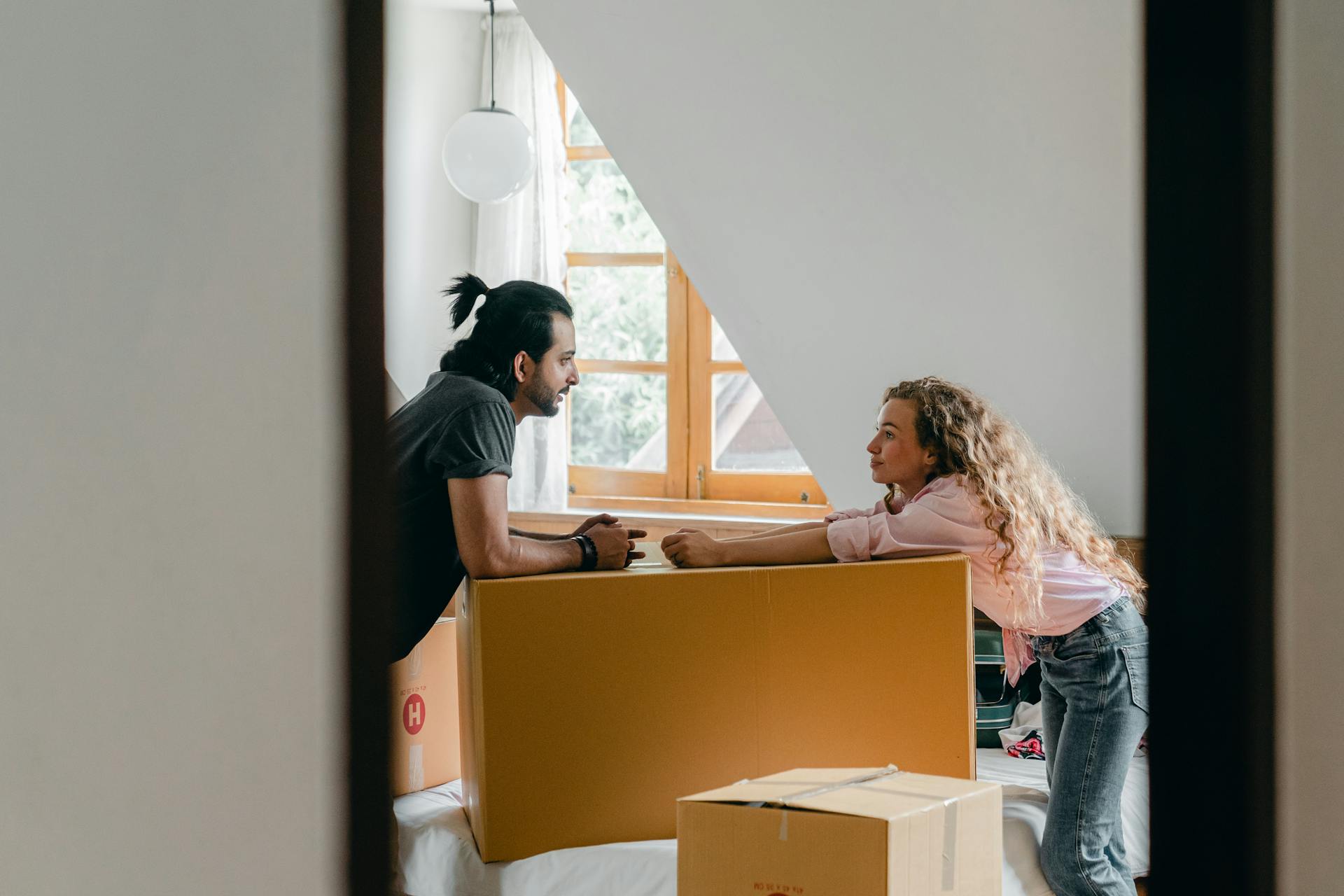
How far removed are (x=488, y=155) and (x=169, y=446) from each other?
2.14 meters

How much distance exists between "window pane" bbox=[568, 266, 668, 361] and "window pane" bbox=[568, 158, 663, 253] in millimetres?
82

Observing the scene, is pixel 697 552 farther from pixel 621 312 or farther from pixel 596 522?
pixel 621 312

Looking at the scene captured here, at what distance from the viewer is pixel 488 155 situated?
9.75 feet

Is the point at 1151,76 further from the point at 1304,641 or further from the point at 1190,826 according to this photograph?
the point at 1190,826

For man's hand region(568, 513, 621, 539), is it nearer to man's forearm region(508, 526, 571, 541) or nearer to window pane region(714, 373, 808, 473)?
man's forearm region(508, 526, 571, 541)

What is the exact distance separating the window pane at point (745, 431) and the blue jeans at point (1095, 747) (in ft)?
6.70

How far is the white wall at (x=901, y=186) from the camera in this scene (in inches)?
73.9

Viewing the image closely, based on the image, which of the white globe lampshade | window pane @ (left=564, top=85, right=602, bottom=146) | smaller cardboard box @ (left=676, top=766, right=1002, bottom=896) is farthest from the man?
window pane @ (left=564, top=85, right=602, bottom=146)

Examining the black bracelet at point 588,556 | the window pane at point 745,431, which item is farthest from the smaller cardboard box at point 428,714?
the window pane at point 745,431

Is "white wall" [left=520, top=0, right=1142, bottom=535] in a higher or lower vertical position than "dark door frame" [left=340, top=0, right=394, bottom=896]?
higher

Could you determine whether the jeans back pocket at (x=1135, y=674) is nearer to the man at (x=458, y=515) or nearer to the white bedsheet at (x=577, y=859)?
the white bedsheet at (x=577, y=859)

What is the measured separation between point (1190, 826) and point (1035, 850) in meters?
1.07

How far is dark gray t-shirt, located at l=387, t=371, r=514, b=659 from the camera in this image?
5.52 feet

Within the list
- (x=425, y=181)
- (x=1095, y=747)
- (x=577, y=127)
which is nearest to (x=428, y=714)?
(x=1095, y=747)
